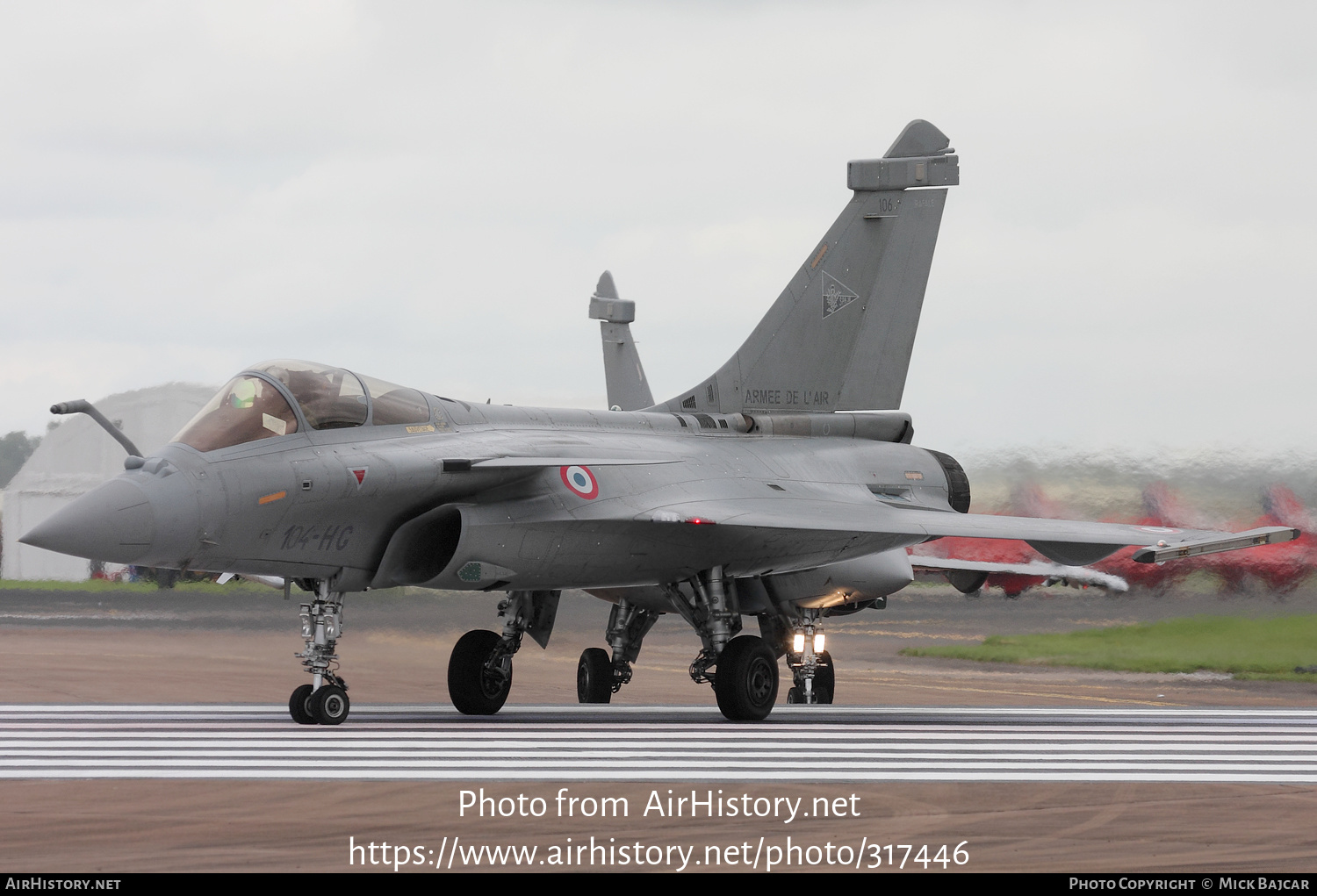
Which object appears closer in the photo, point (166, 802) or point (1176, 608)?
point (166, 802)

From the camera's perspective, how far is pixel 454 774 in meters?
8.32

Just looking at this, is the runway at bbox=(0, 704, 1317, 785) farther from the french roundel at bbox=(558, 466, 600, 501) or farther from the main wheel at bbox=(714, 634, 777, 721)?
the french roundel at bbox=(558, 466, 600, 501)

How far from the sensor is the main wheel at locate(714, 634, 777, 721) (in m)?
12.8

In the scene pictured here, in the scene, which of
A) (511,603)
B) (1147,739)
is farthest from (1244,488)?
(511,603)

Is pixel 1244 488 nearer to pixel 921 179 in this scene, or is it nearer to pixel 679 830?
pixel 921 179

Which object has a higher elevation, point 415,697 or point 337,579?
point 337,579

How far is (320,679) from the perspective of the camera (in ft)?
37.4

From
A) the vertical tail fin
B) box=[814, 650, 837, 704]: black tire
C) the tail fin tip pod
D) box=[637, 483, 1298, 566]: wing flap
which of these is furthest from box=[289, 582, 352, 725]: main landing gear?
the vertical tail fin

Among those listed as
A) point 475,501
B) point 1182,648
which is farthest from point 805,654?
point 1182,648

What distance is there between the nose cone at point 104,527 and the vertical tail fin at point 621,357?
12.3 meters

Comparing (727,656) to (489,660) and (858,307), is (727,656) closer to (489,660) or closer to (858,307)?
(489,660)

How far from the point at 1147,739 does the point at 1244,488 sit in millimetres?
8628

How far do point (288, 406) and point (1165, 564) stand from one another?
12.6 meters

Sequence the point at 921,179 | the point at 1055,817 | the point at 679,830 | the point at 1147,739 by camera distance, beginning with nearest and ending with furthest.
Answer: the point at 679,830
the point at 1055,817
the point at 1147,739
the point at 921,179
